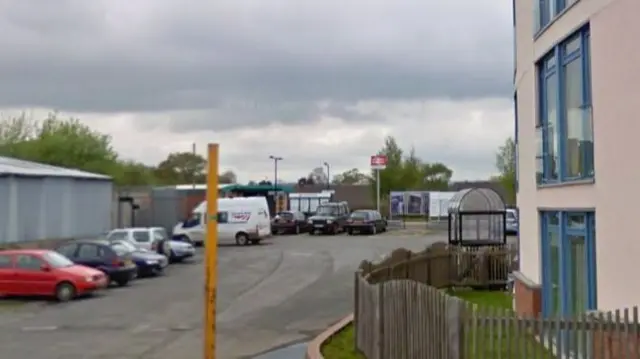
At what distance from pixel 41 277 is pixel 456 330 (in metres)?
19.7

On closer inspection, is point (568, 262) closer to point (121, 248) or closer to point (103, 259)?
point (103, 259)

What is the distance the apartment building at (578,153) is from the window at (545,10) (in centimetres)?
2

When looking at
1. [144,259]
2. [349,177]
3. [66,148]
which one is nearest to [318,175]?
[349,177]

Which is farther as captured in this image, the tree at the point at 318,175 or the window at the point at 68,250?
the tree at the point at 318,175

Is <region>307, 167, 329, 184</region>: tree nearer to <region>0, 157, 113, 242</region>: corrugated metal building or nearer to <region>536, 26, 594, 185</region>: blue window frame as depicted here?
<region>0, 157, 113, 242</region>: corrugated metal building

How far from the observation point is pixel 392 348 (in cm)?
1247

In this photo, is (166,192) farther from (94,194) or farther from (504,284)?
(504,284)

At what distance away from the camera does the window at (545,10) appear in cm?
1460

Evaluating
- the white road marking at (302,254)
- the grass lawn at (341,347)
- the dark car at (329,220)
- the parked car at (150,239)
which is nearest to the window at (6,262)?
the parked car at (150,239)

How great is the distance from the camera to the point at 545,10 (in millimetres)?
15961

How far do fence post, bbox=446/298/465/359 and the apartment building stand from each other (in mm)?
2733

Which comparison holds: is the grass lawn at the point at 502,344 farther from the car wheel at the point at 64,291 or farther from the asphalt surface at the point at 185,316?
the car wheel at the point at 64,291

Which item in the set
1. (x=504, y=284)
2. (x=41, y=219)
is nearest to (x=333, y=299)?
(x=504, y=284)

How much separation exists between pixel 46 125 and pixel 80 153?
250 inches
